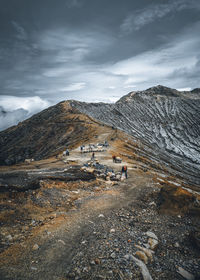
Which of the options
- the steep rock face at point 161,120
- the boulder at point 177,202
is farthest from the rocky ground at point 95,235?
the steep rock face at point 161,120

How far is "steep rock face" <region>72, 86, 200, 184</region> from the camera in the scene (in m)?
76.6

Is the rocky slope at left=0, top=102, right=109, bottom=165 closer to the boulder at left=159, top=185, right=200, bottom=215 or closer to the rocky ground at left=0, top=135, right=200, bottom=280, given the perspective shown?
the rocky ground at left=0, top=135, right=200, bottom=280

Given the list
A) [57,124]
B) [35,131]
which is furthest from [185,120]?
[35,131]

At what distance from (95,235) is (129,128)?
3213 inches

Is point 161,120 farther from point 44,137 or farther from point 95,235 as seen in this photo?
point 95,235

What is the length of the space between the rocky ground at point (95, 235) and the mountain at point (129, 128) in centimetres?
4156

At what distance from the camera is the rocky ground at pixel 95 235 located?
6.42 m

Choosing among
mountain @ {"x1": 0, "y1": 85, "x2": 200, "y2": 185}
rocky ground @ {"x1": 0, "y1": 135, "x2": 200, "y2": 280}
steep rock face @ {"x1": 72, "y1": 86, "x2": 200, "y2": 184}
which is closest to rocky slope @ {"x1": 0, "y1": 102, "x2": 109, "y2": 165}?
mountain @ {"x1": 0, "y1": 85, "x2": 200, "y2": 185}

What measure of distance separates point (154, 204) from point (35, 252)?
28.6 ft

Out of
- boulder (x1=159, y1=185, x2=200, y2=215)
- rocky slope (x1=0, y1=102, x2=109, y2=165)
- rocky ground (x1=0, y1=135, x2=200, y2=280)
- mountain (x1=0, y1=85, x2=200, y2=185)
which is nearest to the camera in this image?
rocky ground (x1=0, y1=135, x2=200, y2=280)

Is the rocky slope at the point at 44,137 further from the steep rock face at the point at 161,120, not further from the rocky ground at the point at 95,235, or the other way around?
the rocky ground at the point at 95,235

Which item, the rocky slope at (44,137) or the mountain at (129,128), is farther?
the mountain at (129,128)

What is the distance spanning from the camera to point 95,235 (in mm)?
8617

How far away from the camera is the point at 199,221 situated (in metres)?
9.70
